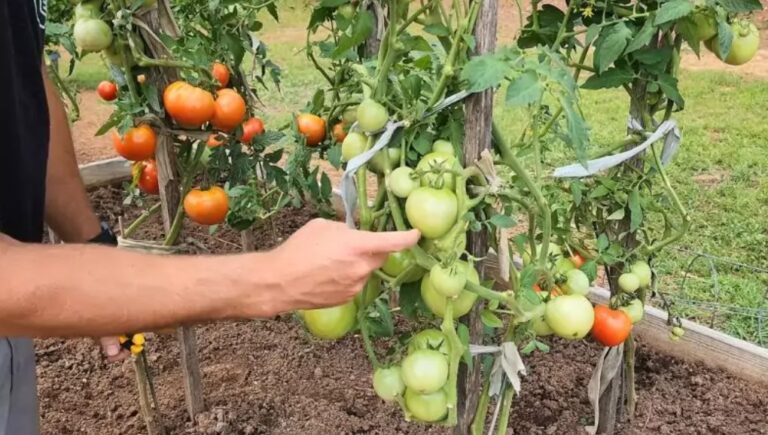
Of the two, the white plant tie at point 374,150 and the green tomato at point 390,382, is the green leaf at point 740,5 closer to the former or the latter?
the white plant tie at point 374,150

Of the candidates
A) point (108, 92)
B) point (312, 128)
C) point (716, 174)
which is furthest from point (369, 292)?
point (716, 174)

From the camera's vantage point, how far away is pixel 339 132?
8.05 feet

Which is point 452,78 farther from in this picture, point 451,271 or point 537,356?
point 537,356

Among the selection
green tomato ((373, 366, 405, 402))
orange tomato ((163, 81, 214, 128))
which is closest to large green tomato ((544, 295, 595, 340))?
green tomato ((373, 366, 405, 402))

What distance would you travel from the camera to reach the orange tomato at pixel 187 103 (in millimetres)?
2102

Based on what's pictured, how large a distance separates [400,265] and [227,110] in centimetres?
96

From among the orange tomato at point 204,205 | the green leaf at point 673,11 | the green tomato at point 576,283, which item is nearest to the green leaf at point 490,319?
the green tomato at point 576,283

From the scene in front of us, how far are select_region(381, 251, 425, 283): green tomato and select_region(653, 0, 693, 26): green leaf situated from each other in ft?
2.53

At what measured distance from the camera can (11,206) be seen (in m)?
1.58

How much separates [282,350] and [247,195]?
775 mm

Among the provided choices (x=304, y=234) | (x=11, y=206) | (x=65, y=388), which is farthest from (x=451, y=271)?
(x=65, y=388)

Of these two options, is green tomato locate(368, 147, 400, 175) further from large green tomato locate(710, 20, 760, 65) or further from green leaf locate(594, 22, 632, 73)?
large green tomato locate(710, 20, 760, 65)

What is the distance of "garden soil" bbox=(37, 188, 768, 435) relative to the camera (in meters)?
2.52

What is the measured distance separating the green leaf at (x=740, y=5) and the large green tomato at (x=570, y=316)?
746mm
